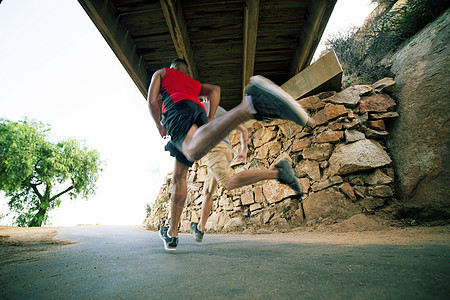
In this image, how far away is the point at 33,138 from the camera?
13297 millimetres

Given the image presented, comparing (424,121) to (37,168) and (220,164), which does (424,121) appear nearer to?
(220,164)

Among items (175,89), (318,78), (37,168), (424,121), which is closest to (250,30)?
(318,78)

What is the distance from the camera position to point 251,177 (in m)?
2.06

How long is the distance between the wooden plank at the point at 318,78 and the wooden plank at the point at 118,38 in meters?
2.68

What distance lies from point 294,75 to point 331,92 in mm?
766

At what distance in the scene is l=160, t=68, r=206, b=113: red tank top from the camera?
1.83m

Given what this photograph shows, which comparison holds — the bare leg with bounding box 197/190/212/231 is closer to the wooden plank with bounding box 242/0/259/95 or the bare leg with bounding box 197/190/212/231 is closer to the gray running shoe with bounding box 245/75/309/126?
the gray running shoe with bounding box 245/75/309/126

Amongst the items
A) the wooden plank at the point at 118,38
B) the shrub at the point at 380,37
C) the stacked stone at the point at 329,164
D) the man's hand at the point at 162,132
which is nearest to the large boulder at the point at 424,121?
the stacked stone at the point at 329,164

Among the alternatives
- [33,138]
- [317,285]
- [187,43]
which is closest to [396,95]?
[187,43]

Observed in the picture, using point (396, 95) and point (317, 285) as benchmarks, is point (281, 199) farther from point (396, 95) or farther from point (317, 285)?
point (317, 285)

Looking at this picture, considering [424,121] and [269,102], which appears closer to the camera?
[269,102]

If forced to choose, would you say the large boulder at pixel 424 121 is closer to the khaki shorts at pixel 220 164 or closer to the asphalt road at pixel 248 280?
the asphalt road at pixel 248 280

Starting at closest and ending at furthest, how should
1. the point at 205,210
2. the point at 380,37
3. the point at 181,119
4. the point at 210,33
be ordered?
the point at 181,119, the point at 205,210, the point at 210,33, the point at 380,37

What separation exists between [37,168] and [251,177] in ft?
56.4
